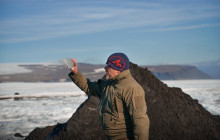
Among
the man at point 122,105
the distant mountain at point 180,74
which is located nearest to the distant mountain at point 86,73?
the distant mountain at point 180,74

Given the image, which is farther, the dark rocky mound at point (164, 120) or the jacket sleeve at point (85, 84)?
the dark rocky mound at point (164, 120)

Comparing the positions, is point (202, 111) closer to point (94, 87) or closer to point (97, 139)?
point (97, 139)

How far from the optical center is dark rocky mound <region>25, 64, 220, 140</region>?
16.4ft

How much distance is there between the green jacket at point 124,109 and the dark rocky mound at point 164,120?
97.6 inches

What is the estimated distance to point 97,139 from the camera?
5117 mm

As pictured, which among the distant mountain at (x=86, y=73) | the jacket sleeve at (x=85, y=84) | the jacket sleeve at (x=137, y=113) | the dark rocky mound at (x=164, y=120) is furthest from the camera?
the distant mountain at (x=86, y=73)

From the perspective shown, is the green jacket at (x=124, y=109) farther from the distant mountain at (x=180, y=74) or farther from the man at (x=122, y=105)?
the distant mountain at (x=180, y=74)

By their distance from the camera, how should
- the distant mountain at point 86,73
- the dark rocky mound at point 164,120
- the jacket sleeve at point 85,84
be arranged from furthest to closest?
the distant mountain at point 86,73 → the dark rocky mound at point 164,120 → the jacket sleeve at point 85,84

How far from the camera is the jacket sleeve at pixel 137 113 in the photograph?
2.34 meters

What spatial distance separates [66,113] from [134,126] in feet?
29.3

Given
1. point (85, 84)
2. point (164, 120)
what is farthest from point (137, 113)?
point (164, 120)

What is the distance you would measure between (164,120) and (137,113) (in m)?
2.92

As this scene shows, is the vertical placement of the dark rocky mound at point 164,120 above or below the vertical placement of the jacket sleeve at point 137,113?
below

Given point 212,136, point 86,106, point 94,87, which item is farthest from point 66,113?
point 94,87
